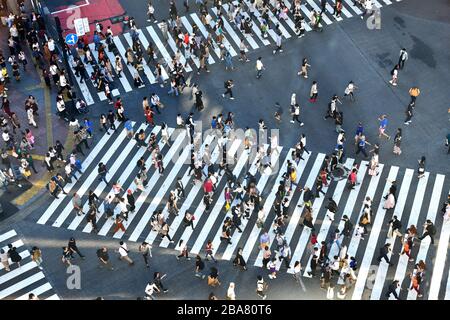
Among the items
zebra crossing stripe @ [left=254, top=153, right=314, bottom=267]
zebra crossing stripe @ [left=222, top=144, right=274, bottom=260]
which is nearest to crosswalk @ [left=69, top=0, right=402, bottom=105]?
zebra crossing stripe @ [left=222, top=144, right=274, bottom=260]

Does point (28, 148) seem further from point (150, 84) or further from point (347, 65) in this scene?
point (347, 65)

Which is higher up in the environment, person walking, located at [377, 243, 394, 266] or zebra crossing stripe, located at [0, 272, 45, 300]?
person walking, located at [377, 243, 394, 266]

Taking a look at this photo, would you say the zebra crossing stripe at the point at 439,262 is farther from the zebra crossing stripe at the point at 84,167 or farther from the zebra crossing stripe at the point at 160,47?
the zebra crossing stripe at the point at 160,47

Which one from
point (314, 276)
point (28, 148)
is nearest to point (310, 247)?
point (314, 276)

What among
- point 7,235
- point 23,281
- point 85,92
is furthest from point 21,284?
point 85,92

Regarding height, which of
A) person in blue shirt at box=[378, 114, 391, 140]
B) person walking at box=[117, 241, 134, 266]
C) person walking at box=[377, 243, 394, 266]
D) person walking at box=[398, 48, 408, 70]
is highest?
person walking at box=[398, 48, 408, 70]

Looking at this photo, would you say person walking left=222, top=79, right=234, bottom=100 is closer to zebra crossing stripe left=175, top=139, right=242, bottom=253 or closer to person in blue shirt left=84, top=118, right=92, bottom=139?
zebra crossing stripe left=175, top=139, right=242, bottom=253
